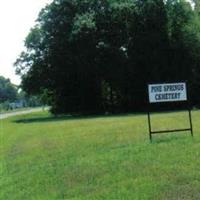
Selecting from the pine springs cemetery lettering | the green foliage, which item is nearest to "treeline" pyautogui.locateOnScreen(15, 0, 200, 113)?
the pine springs cemetery lettering

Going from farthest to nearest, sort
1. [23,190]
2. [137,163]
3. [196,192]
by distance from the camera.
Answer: [137,163] → [23,190] → [196,192]

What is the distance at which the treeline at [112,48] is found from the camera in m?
59.4

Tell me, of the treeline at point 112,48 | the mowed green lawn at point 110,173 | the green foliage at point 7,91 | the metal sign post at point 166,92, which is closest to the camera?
the mowed green lawn at point 110,173

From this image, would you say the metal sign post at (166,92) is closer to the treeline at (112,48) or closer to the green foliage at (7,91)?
the treeline at (112,48)

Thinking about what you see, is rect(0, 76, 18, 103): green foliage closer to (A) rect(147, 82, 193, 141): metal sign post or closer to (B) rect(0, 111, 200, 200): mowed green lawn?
(A) rect(147, 82, 193, 141): metal sign post

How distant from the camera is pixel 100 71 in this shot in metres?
60.2

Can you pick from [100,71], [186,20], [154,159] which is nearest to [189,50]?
[186,20]

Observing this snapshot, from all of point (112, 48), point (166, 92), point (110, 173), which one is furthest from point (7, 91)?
point (110, 173)

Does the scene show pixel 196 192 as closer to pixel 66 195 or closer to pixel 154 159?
pixel 66 195

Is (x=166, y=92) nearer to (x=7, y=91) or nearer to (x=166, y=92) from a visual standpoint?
(x=166, y=92)

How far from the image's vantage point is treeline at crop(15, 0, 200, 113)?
59.4 meters

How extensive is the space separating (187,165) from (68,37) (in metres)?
47.7

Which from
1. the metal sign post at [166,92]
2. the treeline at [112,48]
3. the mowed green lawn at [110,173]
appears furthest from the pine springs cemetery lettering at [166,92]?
the treeline at [112,48]

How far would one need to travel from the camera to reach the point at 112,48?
2340 inches
